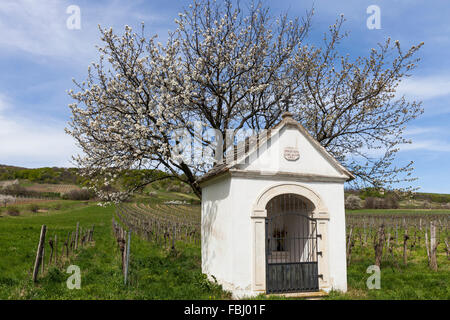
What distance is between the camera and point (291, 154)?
10.0m

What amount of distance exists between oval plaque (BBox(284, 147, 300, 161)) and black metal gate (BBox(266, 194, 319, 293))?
1109 millimetres

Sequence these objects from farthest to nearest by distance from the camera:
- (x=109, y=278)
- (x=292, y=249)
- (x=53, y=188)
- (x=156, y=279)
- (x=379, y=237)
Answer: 1. (x=53, y=188)
2. (x=379, y=237)
3. (x=292, y=249)
4. (x=156, y=279)
5. (x=109, y=278)

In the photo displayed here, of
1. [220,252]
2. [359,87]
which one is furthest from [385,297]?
[359,87]

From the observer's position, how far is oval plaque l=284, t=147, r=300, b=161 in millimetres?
9961

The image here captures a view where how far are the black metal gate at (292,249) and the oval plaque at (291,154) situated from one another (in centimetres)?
111

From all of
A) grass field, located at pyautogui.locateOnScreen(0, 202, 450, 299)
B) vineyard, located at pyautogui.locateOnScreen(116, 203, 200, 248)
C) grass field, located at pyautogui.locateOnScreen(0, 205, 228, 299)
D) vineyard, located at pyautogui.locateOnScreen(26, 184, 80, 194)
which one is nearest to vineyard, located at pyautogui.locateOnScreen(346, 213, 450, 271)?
grass field, located at pyautogui.locateOnScreen(0, 202, 450, 299)

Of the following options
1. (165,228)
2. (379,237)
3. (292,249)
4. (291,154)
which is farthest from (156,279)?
(165,228)

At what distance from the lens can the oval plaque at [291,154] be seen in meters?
9.96

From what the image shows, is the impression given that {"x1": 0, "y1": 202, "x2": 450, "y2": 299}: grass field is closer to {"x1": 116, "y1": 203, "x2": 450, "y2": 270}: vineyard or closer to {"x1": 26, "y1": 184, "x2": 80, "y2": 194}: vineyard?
{"x1": 116, "y1": 203, "x2": 450, "y2": 270}: vineyard

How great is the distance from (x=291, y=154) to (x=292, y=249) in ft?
11.6

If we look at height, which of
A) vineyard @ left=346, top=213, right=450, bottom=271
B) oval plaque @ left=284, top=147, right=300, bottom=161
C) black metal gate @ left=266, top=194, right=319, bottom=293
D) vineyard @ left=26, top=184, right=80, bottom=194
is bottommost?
vineyard @ left=346, top=213, right=450, bottom=271

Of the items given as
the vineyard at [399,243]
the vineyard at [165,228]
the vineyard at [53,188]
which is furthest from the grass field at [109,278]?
the vineyard at [53,188]

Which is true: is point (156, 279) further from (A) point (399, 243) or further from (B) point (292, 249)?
(A) point (399, 243)
